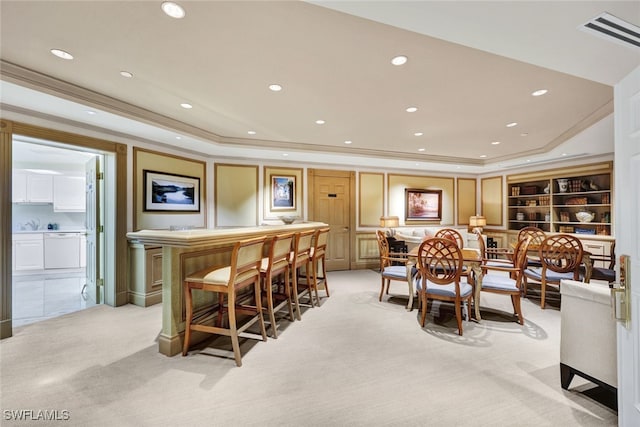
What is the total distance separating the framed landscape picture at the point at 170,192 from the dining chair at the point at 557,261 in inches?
212

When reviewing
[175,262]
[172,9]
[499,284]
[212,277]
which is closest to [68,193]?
[175,262]

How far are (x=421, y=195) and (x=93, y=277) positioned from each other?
6.73m

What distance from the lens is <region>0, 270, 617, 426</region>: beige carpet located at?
172cm

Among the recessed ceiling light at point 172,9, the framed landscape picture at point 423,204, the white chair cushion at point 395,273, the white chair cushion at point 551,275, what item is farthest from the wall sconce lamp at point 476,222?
the recessed ceiling light at point 172,9

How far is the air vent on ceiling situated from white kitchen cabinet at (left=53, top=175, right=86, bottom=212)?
8206 mm

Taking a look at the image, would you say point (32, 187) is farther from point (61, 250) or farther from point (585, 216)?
point (585, 216)

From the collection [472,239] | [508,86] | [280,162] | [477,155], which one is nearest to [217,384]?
[508,86]

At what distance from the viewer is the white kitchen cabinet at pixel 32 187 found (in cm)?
564

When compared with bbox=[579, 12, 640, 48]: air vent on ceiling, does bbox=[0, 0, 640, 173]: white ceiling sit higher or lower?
higher

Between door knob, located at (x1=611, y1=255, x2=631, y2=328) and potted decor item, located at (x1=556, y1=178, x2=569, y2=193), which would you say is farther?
potted decor item, located at (x1=556, y1=178, x2=569, y2=193)

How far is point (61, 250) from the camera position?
579 cm

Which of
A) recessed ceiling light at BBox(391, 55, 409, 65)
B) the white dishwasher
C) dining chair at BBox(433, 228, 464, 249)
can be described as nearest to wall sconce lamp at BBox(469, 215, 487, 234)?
dining chair at BBox(433, 228, 464, 249)

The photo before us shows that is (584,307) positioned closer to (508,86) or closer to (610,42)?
(610,42)

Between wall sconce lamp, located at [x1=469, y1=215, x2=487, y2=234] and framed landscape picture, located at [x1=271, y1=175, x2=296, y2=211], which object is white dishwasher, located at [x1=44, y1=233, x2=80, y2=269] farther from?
wall sconce lamp, located at [x1=469, y1=215, x2=487, y2=234]
